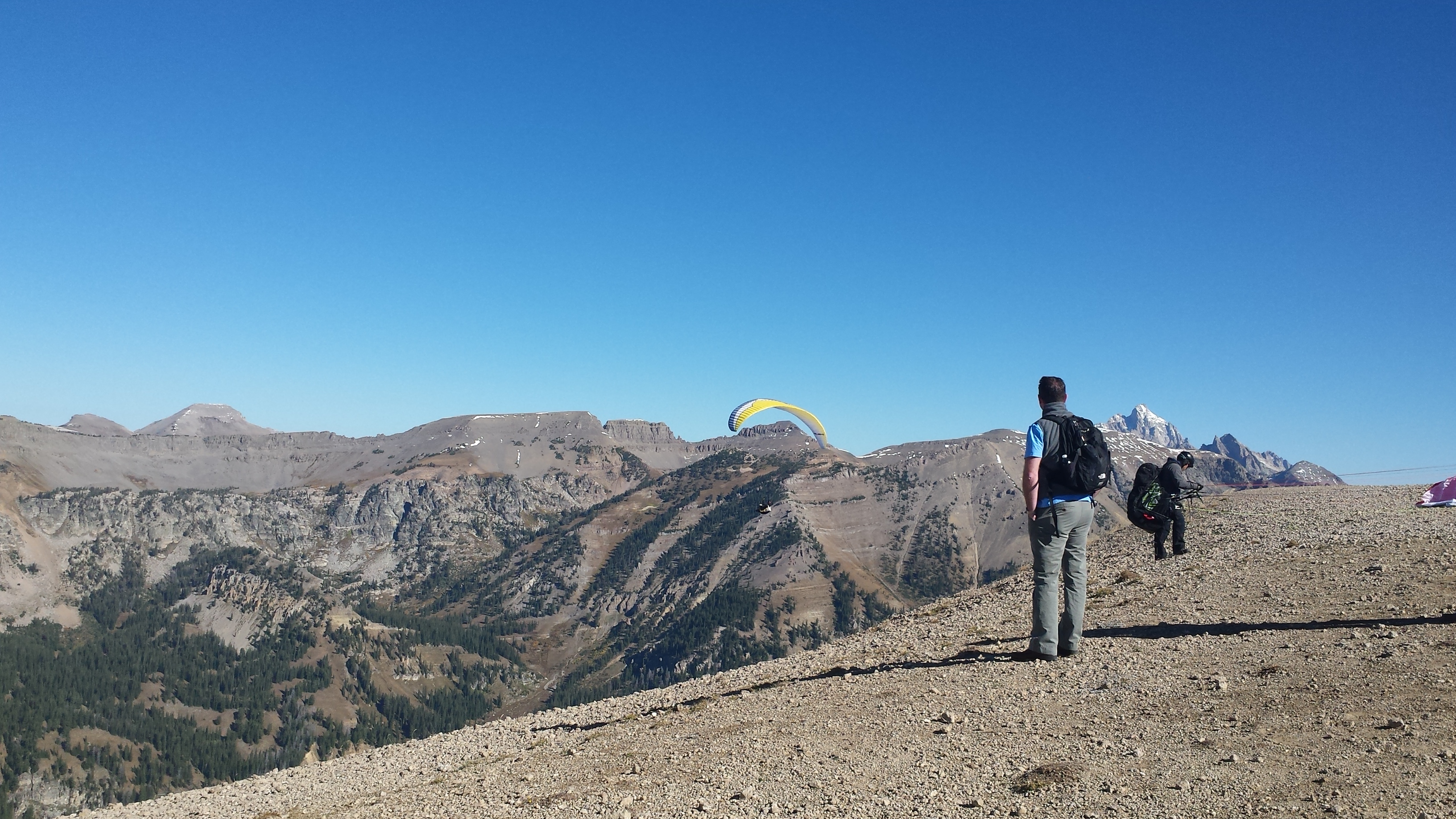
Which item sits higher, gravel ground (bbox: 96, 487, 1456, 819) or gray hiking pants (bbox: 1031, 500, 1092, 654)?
gray hiking pants (bbox: 1031, 500, 1092, 654)

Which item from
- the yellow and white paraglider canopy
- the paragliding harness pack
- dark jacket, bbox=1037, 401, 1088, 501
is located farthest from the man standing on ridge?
the yellow and white paraglider canopy

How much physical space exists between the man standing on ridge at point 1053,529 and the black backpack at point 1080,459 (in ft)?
0.19

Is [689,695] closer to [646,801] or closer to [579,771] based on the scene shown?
[579,771]

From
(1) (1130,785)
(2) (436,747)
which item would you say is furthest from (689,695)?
(1) (1130,785)

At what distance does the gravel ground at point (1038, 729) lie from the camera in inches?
350

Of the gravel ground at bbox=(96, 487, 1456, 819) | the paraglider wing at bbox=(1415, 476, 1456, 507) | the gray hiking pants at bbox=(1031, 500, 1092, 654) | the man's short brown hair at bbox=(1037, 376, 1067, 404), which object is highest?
the man's short brown hair at bbox=(1037, 376, 1067, 404)

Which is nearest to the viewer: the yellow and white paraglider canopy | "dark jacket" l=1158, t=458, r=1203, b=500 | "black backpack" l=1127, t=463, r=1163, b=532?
"black backpack" l=1127, t=463, r=1163, b=532

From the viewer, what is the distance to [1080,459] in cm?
1316

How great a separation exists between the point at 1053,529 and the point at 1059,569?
2.66 feet

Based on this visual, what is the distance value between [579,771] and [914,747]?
4770mm

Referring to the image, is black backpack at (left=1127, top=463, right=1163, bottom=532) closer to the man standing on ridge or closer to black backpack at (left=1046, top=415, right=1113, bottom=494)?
the man standing on ridge

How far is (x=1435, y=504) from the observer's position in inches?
785

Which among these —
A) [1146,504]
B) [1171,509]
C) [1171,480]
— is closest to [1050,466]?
[1146,504]

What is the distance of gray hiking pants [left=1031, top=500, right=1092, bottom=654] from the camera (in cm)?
1339
